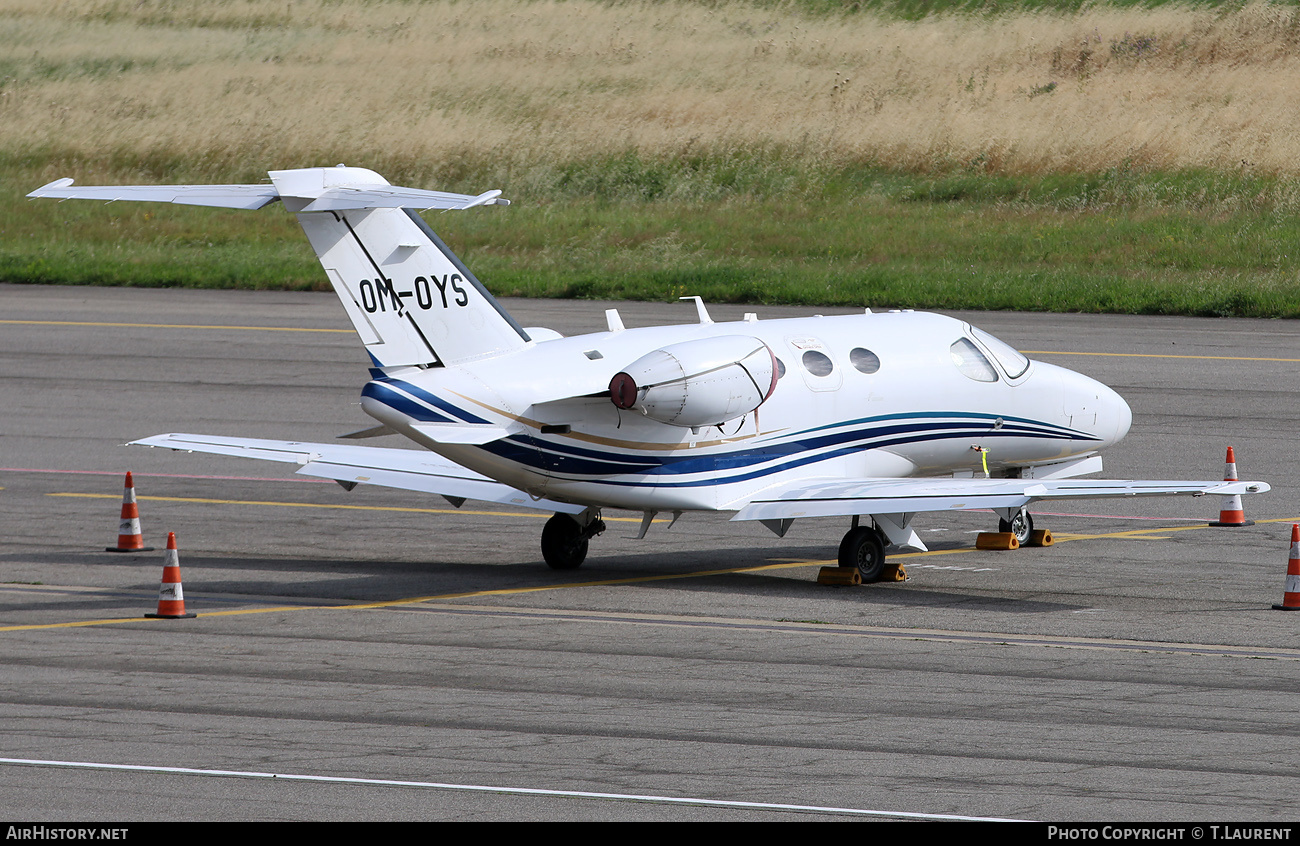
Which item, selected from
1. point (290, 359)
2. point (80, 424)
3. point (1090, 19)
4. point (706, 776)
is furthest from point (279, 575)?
point (1090, 19)

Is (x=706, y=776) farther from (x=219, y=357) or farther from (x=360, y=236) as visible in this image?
(x=219, y=357)

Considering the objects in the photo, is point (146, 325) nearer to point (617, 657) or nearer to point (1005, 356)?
point (1005, 356)

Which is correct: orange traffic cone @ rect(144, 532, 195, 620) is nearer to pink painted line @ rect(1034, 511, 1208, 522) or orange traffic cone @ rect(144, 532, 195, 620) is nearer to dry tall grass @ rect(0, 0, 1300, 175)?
pink painted line @ rect(1034, 511, 1208, 522)

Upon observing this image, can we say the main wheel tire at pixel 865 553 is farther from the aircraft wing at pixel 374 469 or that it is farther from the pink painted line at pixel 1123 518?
the pink painted line at pixel 1123 518

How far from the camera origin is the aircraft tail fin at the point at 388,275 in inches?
703

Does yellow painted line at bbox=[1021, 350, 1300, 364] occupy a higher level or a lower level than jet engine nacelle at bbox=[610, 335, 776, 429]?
higher

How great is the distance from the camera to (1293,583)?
1752cm

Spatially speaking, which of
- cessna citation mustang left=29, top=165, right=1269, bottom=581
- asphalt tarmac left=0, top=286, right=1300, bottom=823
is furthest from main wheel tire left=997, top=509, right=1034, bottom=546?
cessna citation mustang left=29, top=165, right=1269, bottom=581

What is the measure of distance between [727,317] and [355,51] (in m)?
37.3

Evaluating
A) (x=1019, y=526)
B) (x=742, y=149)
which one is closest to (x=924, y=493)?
(x=1019, y=526)

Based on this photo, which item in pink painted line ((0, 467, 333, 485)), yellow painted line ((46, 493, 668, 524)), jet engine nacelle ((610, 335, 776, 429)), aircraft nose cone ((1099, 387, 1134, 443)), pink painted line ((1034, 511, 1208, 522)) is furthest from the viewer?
pink painted line ((0, 467, 333, 485))

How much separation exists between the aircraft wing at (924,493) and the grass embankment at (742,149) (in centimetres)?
2183

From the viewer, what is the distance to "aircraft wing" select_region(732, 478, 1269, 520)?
56.3 feet

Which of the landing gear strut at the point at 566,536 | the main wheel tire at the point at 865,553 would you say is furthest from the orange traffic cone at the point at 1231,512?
the landing gear strut at the point at 566,536
